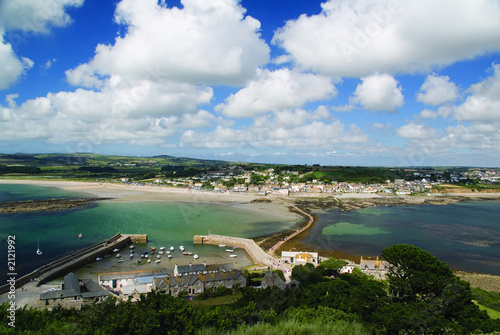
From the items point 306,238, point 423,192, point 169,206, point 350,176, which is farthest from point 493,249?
point 350,176

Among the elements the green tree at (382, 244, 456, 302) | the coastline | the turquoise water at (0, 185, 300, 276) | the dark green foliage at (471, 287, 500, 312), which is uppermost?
the green tree at (382, 244, 456, 302)

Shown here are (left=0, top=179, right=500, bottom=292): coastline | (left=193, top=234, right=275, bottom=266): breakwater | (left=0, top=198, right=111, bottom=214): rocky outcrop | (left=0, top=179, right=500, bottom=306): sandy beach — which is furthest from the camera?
(left=0, top=179, right=500, bottom=306): sandy beach

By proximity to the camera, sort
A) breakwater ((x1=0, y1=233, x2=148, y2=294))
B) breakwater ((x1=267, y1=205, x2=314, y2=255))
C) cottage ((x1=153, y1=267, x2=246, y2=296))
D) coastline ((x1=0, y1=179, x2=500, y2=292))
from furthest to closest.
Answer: coastline ((x1=0, y1=179, x2=500, y2=292)), breakwater ((x1=267, y1=205, x2=314, y2=255)), breakwater ((x1=0, y1=233, x2=148, y2=294)), cottage ((x1=153, y1=267, x2=246, y2=296))

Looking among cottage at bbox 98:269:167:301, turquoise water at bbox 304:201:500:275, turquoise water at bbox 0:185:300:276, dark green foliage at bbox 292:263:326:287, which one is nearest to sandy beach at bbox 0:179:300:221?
turquoise water at bbox 0:185:300:276

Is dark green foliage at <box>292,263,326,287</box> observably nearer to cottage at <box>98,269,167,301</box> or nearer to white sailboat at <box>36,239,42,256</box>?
cottage at <box>98,269,167,301</box>

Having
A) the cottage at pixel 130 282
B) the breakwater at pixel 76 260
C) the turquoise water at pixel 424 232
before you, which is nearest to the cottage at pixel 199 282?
the cottage at pixel 130 282

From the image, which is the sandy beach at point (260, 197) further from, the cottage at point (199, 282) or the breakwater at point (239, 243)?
the cottage at point (199, 282)
